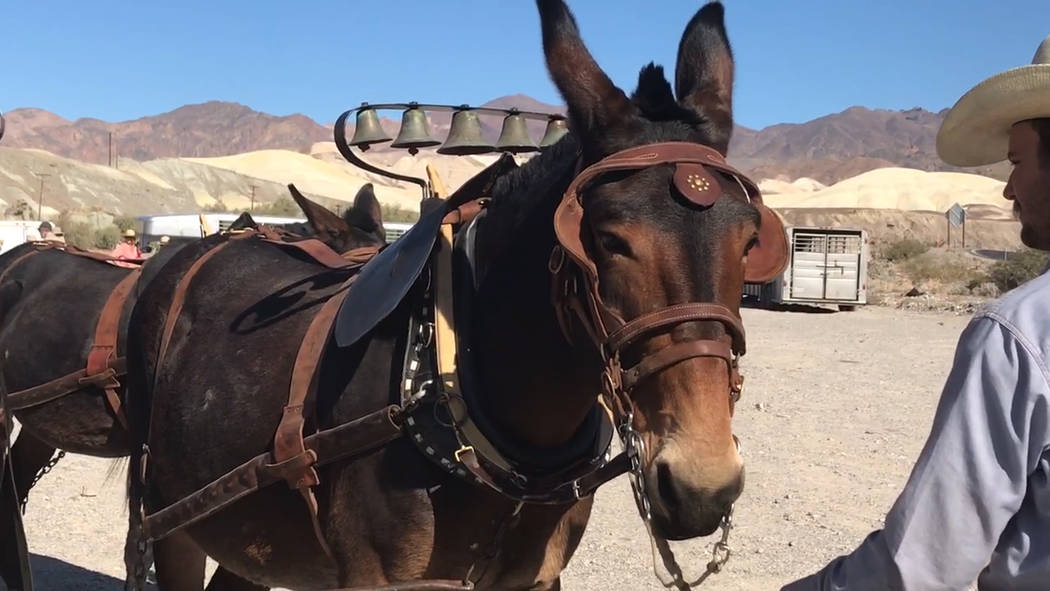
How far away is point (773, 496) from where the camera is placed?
277 inches

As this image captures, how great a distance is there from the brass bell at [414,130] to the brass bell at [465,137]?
0.11 metres

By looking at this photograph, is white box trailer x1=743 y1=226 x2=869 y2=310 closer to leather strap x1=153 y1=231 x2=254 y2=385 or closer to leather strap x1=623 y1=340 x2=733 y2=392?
leather strap x1=153 y1=231 x2=254 y2=385

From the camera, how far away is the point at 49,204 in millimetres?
59750

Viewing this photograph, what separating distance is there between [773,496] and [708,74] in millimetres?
5286

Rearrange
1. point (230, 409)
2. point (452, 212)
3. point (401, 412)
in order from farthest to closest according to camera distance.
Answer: point (230, 409) < point (452, 212) < point (401, 412)

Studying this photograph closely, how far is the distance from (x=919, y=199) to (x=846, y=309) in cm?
7755

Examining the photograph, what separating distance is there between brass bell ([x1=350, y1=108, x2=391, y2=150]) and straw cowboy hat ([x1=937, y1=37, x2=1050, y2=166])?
2.36m

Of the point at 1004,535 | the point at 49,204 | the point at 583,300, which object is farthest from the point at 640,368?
the point at 49,204

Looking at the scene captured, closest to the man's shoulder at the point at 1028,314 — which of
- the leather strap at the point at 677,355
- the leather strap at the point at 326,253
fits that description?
the leather strap at the point at 677,355

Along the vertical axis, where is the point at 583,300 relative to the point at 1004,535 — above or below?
above

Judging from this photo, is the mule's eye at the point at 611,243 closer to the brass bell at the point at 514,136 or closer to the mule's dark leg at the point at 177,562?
the brass bell at the point at 514,136

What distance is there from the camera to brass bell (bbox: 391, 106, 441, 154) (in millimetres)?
4094

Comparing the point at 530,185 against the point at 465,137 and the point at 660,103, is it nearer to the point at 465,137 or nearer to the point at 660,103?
the point at 660,103

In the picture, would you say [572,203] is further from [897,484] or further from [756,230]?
[897,484]
